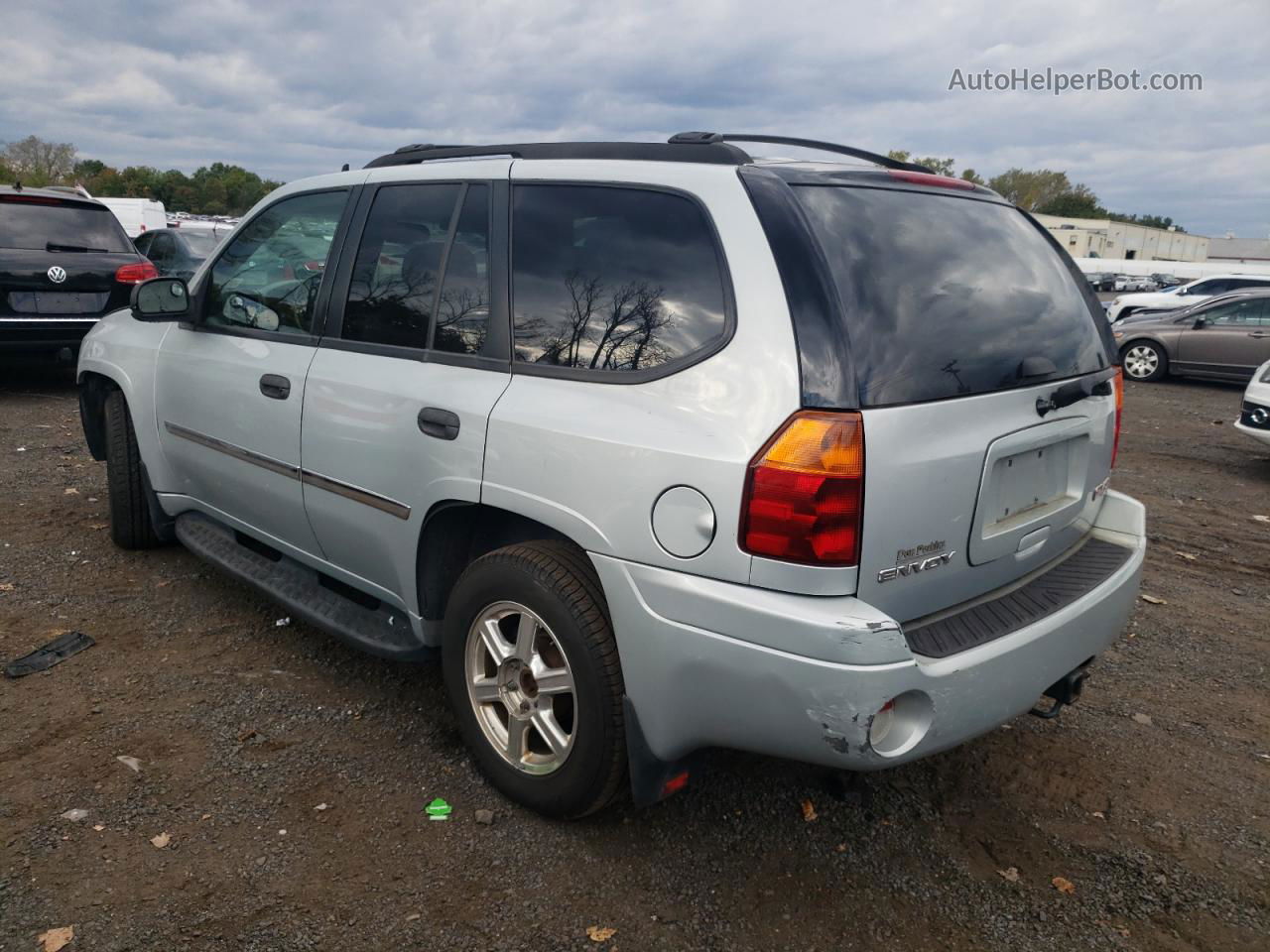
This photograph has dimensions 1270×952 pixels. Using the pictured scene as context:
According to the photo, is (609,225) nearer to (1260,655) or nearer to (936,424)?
(936,424)

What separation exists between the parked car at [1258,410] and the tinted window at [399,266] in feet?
23.5

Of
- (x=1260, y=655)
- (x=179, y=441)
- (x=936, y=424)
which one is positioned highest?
(x=936, y=424)

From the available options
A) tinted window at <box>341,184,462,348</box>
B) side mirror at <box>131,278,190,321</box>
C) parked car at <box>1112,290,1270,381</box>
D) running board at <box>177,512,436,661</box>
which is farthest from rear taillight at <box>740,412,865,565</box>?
parked car at <box>1112,290,1270,381</box>

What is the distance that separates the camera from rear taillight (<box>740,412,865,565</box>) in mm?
2115

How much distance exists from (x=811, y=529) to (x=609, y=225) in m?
1.06

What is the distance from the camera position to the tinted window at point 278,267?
351 centimetres

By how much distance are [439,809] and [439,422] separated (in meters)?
1.17

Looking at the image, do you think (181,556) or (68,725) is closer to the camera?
(68,725)

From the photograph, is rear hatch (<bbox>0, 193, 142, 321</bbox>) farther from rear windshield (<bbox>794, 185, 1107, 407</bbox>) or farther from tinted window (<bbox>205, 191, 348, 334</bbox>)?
rear windshield (<bbox>794, 185, 1107, 407</bbox>)

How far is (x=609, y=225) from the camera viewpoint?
2.60m

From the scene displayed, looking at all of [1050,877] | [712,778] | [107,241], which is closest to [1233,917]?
[1050,877]

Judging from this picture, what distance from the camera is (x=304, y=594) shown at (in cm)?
356

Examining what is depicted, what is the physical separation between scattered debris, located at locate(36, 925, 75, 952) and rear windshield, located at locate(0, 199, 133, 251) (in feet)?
25.3

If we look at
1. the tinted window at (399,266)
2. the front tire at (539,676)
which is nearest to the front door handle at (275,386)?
the tinted window at (399,266)
